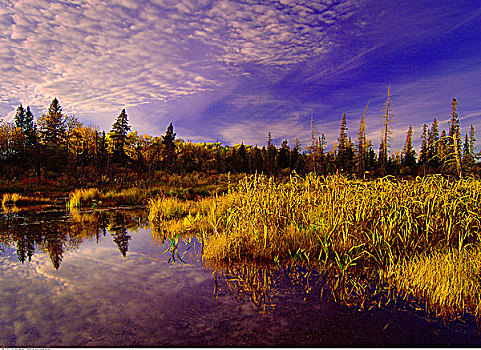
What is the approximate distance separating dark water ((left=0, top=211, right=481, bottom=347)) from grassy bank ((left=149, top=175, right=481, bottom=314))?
620 mm

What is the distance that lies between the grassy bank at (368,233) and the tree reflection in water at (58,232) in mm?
2676

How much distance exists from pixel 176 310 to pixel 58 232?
18.8ft

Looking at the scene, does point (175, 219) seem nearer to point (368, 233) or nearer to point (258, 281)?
point (258, 281)

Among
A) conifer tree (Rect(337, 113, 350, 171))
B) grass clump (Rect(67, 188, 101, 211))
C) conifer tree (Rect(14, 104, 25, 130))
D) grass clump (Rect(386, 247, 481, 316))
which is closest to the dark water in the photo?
grass clump (Rect(386, 247, 481, 316))

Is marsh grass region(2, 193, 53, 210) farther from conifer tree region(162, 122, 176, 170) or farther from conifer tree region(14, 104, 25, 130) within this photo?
conifer tree region(14, 104, 25, 130)

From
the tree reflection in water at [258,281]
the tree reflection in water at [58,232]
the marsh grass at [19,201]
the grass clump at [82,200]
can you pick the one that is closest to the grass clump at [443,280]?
the tree reflection in water at [258,281]

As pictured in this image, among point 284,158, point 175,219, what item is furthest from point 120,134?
point 175,219

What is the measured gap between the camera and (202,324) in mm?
2514

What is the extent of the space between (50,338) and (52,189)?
2027 centimetres

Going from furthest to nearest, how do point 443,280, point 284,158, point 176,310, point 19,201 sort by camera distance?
point 284,158 < point 19,201 < point 443,280 < point 176,310

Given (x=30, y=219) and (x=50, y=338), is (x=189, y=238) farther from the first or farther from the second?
(x=30, y=219)

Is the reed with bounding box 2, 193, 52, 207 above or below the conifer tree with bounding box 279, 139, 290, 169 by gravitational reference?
below

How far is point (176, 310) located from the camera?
2.77m

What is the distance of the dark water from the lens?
231 centimetres
